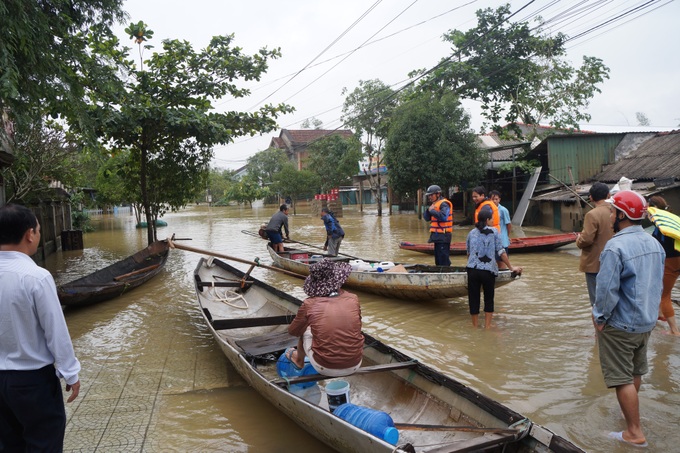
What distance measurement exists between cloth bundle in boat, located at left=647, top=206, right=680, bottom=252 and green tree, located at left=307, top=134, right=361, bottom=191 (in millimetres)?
26208

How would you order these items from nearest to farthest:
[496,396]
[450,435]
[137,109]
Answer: [450,435] → [496,396] → [137,109]

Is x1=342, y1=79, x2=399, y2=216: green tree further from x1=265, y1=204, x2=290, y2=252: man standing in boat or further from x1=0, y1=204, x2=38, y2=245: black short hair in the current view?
x1=0, y1=204, x2=38, y2=245: black short hair

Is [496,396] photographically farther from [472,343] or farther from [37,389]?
[37,389]

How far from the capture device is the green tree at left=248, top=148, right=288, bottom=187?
155 feet

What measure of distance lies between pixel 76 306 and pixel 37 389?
6.57 meters

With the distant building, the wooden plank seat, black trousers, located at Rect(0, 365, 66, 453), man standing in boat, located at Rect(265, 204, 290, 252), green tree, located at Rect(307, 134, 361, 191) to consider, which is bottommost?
the wooden plank seat

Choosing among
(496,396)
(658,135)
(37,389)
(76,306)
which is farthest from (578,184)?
(37,389)

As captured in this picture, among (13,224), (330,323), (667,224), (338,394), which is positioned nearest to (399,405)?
(338,394)

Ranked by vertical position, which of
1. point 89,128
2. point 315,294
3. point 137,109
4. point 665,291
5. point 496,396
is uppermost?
point 137,109

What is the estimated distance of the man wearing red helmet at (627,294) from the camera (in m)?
3.21

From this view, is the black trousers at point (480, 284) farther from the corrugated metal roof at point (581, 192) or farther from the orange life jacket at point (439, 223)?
the corrugated metal roof at point (581, 192)

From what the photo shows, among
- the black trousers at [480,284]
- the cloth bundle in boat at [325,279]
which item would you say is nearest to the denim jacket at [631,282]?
the cloth bundle in boat at [325,279]

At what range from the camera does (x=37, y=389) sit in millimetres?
2441

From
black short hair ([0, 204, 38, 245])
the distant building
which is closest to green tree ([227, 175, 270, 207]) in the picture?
the distant building
